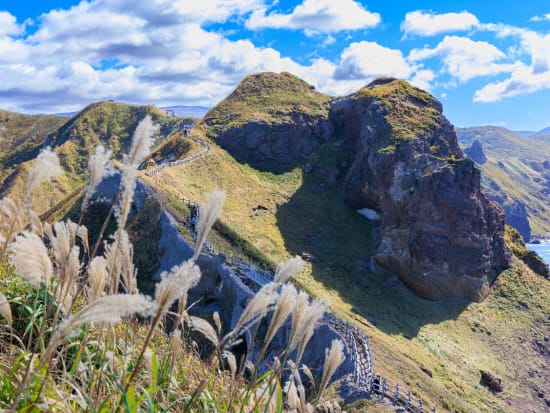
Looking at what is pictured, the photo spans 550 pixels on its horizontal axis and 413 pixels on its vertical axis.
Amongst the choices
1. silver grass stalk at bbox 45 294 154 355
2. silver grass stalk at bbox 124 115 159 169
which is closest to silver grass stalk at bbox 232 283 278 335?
silver grass stalk at bbox 45 294 154 355

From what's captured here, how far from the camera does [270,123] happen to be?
69125 millimetres

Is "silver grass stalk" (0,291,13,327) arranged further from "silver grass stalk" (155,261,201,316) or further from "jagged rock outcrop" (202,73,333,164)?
"jagged rock outcrop" (202,73,333,164)

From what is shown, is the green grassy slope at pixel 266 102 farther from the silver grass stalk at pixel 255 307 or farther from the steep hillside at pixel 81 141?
the silver grass stalk at pixel 255 307

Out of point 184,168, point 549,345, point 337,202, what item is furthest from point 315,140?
point 549,345

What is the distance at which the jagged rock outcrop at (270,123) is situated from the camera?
222 ft

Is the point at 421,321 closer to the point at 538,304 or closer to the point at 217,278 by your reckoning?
the point at 538,304

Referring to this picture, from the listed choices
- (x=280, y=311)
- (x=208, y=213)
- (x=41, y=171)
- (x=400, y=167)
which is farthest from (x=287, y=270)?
(x=400, y=167)

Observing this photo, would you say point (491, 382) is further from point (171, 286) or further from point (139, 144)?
point (139, 144)

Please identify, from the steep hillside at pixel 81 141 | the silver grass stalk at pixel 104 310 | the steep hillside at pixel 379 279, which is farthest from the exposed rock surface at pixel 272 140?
the silver grass stalk at pixel 104 310

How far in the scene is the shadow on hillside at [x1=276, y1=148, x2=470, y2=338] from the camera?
4488 centimetres

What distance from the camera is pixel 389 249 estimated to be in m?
51.3

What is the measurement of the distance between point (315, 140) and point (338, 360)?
2724 inches

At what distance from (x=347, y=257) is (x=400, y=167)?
1211cm

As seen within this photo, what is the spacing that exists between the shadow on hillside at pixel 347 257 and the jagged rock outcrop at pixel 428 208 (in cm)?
176
